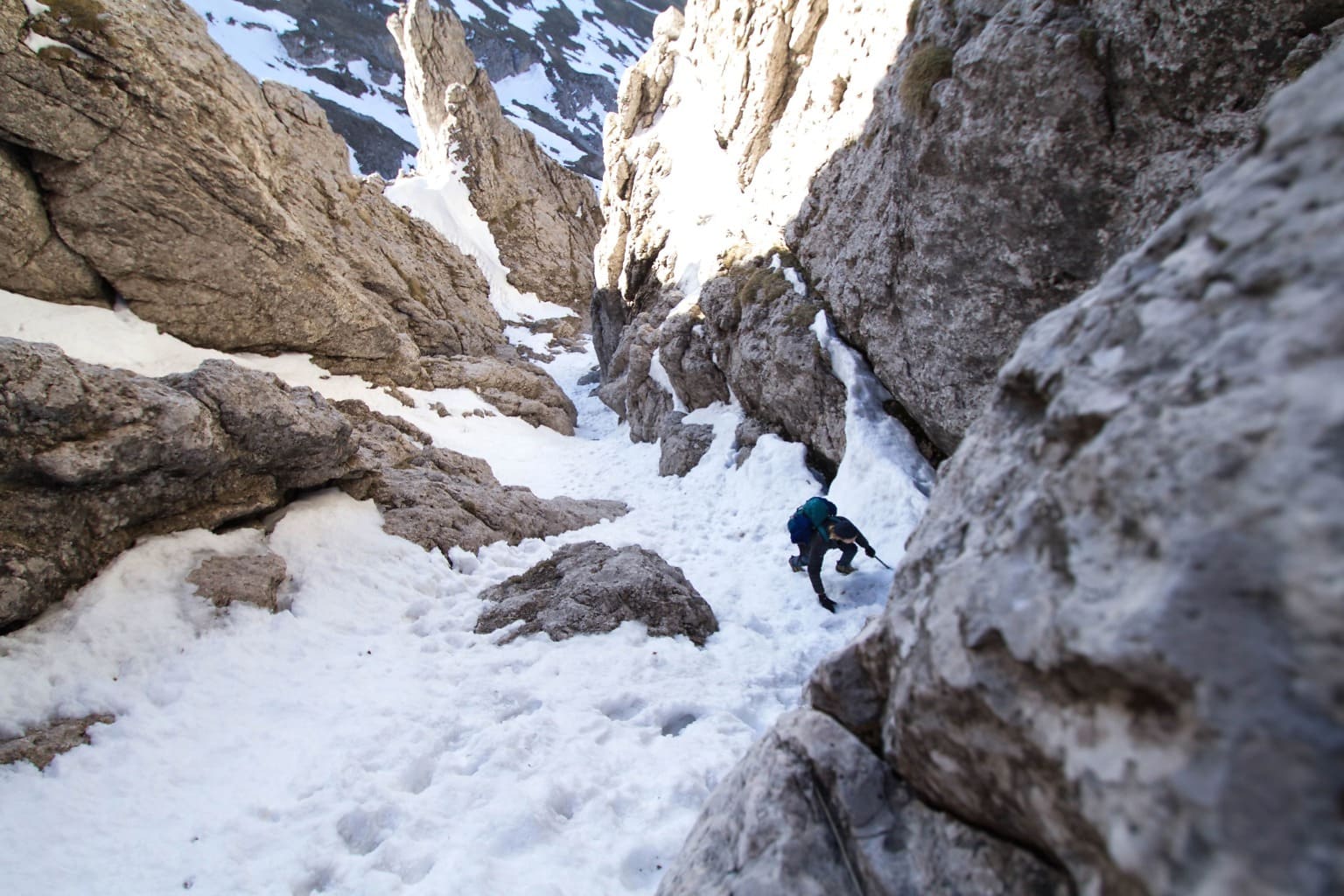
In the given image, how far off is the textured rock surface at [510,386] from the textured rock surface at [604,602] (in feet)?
61.3

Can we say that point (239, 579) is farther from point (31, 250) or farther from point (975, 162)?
point (31, 250)

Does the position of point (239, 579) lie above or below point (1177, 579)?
below

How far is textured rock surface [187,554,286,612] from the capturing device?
7684 mm

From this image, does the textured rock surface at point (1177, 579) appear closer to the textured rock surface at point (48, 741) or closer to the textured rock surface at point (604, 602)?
the textured rock surface at point (604, 602)

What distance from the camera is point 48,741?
534 cm

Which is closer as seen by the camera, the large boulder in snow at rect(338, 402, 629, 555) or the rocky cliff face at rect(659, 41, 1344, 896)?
the rocky cliff face at rect(659, 41, 1344, 896)

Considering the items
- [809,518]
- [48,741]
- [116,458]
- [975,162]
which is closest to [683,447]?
[809,518]

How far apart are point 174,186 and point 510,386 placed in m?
14.2

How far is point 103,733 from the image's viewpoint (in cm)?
560

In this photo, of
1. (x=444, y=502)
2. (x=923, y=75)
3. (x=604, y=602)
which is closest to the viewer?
(x=604, y=602)

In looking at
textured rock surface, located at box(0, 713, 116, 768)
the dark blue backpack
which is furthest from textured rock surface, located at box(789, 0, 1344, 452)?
textured rock surface, located at box(0, 713, 116, 768)

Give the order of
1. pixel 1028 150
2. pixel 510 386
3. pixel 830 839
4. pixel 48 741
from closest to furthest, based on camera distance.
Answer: pixel 830 839 → pixel 48 741 → pixel 1028 150 → pixel 510 386

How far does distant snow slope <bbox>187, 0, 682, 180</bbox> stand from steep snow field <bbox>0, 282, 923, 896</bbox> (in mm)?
94615

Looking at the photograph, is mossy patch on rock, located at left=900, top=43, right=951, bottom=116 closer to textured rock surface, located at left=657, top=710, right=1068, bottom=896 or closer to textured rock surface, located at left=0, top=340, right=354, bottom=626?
textured rock surface, located at left=657, top=710, right=1068, bottom=896
